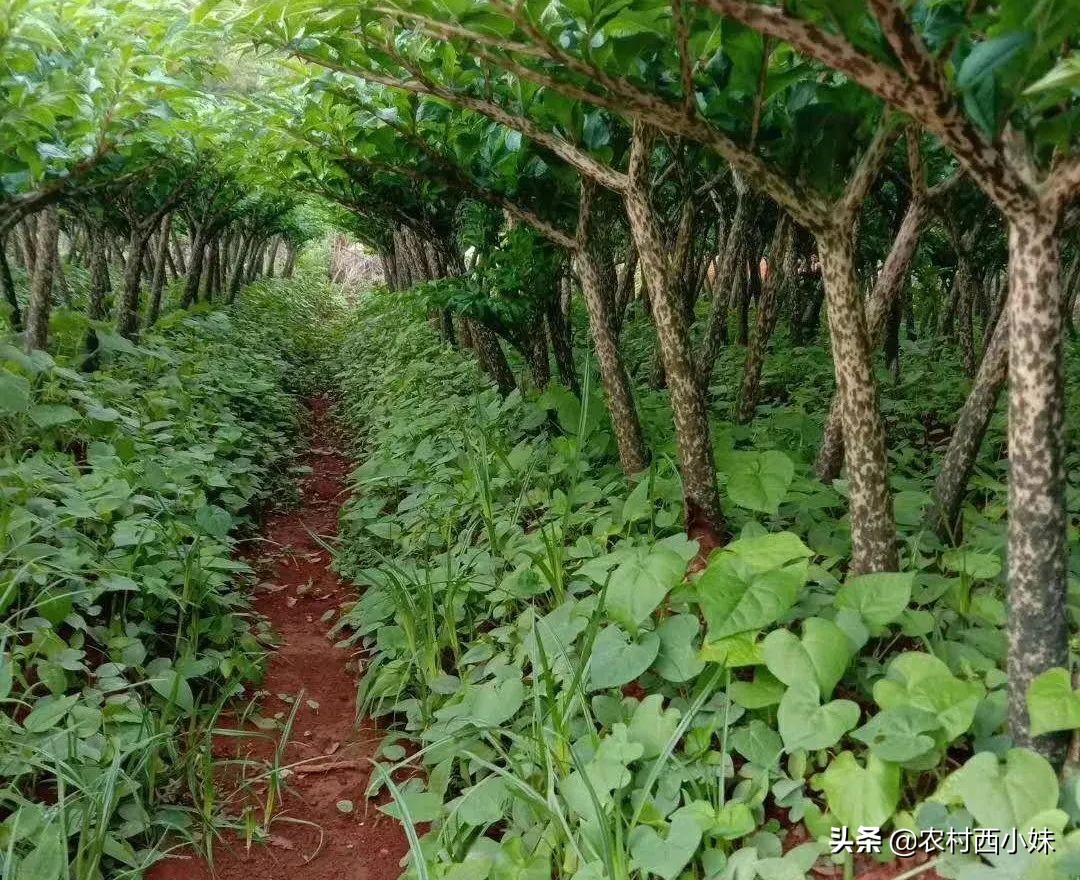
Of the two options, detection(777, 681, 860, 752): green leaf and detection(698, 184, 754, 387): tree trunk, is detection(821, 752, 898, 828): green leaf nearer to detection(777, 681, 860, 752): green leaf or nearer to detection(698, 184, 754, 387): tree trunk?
detection(777, 681, 860, 752): green leaf

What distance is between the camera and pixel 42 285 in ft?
16.5

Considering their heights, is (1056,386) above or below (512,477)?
above

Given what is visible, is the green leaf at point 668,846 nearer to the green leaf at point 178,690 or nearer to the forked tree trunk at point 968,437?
the forked tree trunk at point 968,437

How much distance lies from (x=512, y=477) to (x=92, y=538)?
1770mm

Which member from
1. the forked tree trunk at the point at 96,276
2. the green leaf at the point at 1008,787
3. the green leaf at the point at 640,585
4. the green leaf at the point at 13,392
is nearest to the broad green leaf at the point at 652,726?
the green leaf at the point at 640,585

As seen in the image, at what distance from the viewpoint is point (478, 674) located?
9.29 ft

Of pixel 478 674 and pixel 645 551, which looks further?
pixel 478 674

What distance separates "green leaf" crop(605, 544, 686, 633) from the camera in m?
2.20

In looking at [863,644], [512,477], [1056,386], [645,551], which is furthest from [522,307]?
[1056,386]

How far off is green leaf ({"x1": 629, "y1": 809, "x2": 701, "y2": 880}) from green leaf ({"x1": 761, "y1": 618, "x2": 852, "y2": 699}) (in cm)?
40

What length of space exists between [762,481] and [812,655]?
→ 0.79 m

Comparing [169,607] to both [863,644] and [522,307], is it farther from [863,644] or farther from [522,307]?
[863,644]

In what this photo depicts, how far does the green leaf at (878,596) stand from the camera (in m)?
2.07

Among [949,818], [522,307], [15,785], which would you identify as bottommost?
[15,785]
